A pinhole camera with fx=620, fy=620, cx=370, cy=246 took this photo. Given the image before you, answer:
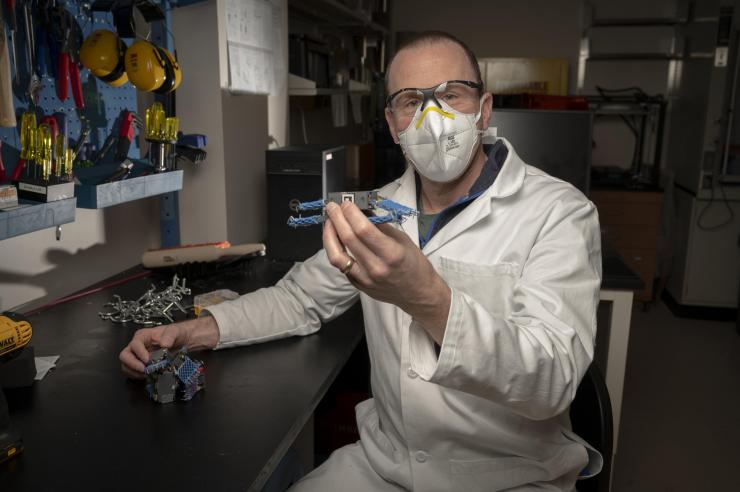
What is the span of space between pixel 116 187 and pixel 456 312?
3.13 feet

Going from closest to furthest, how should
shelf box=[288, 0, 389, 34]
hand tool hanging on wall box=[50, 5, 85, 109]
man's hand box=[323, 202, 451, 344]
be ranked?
man's hand box=[323, 202, 451, 344]
hand tool hanging on wall box=[50, 5, 85, 109]
shelf box=[288, 0, 389, 34]

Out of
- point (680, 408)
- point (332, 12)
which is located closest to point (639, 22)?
point (332, 12)

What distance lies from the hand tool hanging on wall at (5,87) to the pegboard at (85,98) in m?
0.11

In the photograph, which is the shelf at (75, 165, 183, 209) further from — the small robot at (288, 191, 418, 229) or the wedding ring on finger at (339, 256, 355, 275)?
the wedding ring on finger at (339, 256, 355, 275)

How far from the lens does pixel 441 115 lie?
3.98ft

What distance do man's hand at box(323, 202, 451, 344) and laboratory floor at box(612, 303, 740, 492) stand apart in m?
1.78

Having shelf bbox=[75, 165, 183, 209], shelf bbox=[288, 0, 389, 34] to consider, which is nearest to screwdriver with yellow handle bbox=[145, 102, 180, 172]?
shelf bbox=[75, 165, 183, 209]

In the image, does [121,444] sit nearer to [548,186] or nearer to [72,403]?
[72,403]

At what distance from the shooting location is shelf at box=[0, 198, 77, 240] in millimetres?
1129

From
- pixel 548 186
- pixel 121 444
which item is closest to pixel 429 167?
pixel 548 186

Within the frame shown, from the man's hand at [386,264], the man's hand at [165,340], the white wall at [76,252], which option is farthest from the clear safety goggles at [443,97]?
the white wall at [76,252]

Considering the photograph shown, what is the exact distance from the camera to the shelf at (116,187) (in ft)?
4.54

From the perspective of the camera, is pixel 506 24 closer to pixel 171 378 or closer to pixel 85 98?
pixel 85 98

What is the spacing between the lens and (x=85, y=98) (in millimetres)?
1633
